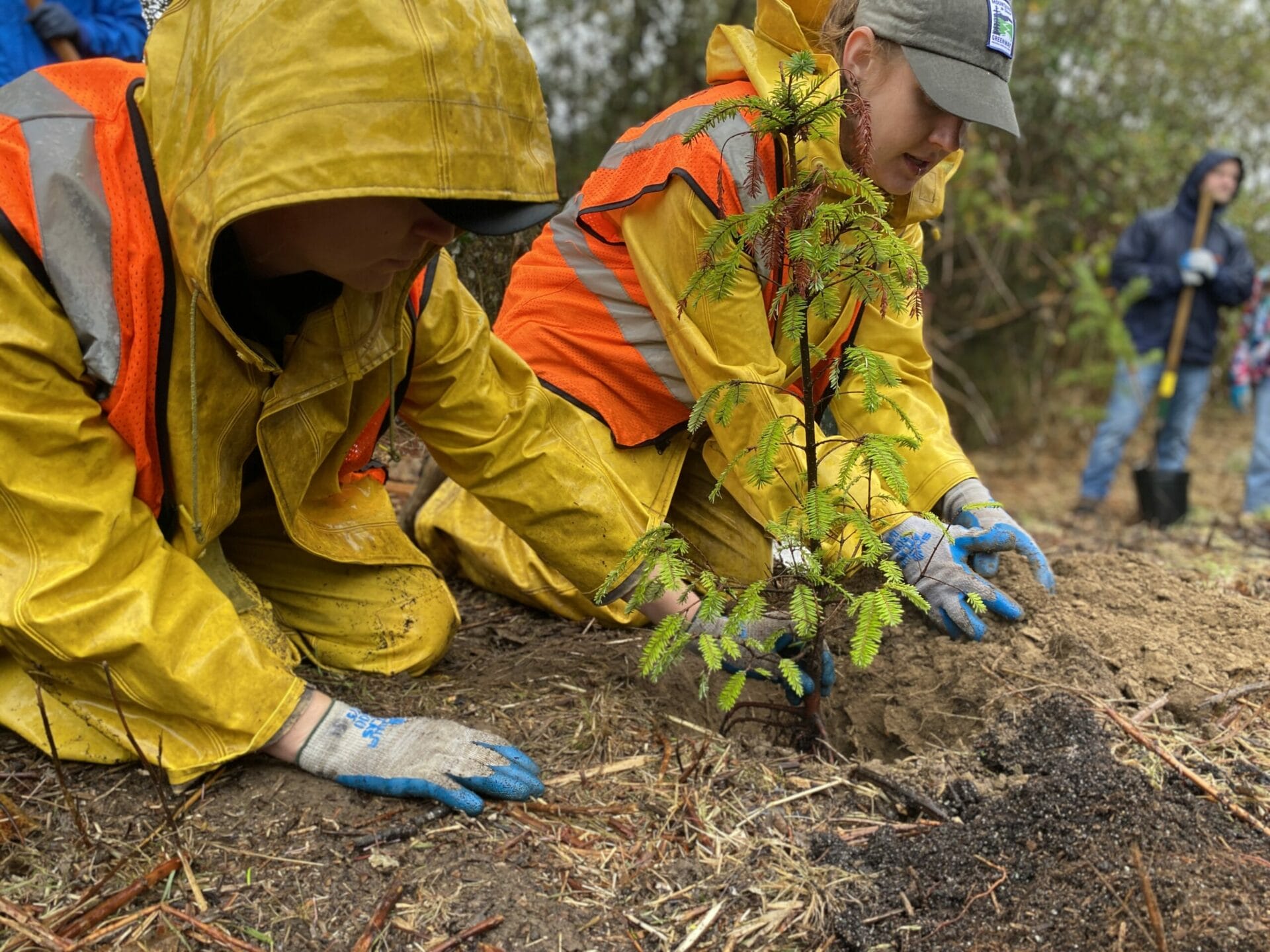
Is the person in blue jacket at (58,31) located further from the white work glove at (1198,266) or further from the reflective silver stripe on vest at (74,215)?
the white work glove at (1198,266)

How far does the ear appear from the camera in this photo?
244 centimetres

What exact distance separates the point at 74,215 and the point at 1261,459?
6732mm

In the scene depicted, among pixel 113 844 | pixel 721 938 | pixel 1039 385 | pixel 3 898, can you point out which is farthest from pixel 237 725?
pixel 1039 385

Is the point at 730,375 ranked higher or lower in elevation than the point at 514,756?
higher

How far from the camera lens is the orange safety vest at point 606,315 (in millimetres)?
2803

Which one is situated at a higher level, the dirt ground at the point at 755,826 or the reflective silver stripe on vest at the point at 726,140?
the reflective silver stripe on vest at the point at 726,140

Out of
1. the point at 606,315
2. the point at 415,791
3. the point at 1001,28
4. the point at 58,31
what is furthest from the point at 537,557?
the point at 58,31

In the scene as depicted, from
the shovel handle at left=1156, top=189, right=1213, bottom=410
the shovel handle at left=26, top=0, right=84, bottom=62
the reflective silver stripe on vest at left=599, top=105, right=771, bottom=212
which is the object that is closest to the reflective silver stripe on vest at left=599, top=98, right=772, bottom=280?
the reflective silver stripe on vest at left=599, top=105, right=771, bottom=212

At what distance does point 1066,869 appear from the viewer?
1.79 m

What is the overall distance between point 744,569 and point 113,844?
6.39ft

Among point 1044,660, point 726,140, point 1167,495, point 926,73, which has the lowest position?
point 1167,495

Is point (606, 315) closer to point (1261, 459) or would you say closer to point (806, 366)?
point (806, 366)

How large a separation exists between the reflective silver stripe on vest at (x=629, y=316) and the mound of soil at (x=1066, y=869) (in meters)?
1.38

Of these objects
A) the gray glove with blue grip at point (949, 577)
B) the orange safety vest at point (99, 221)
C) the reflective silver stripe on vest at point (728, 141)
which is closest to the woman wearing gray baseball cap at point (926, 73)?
the reflective silver stripe on vest at point (728, 141)
